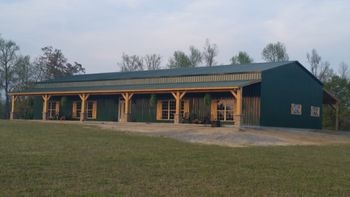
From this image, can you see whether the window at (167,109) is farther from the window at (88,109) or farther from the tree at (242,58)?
the tree at (242,58)

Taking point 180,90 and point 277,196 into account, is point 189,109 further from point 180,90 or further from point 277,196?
point 277,196

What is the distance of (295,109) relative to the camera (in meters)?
30.5

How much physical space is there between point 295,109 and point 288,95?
3.77 ft

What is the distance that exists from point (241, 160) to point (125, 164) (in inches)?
123

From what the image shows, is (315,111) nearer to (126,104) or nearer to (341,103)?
(341,103)

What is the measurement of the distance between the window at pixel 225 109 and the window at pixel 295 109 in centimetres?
406

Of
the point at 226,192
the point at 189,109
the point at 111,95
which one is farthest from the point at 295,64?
the point at 226,192

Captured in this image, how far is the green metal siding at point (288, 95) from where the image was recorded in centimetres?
2820

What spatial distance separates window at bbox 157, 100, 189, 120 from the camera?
31172 millimetres

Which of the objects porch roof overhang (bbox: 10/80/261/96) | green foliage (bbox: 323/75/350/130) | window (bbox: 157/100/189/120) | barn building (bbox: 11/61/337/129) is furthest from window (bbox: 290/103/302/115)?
green foliage (bbox: 323/75/350/130)

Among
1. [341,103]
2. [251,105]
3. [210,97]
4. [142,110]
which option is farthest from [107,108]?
[341,103]

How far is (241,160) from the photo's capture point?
12.0 meters

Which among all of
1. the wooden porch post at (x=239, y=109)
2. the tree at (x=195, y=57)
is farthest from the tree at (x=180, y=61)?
the wooden porch post at (x=239, y=109)

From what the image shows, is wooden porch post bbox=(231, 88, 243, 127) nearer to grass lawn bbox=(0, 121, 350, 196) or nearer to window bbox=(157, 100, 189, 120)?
window bbox=(157, 100, 189, 120)
